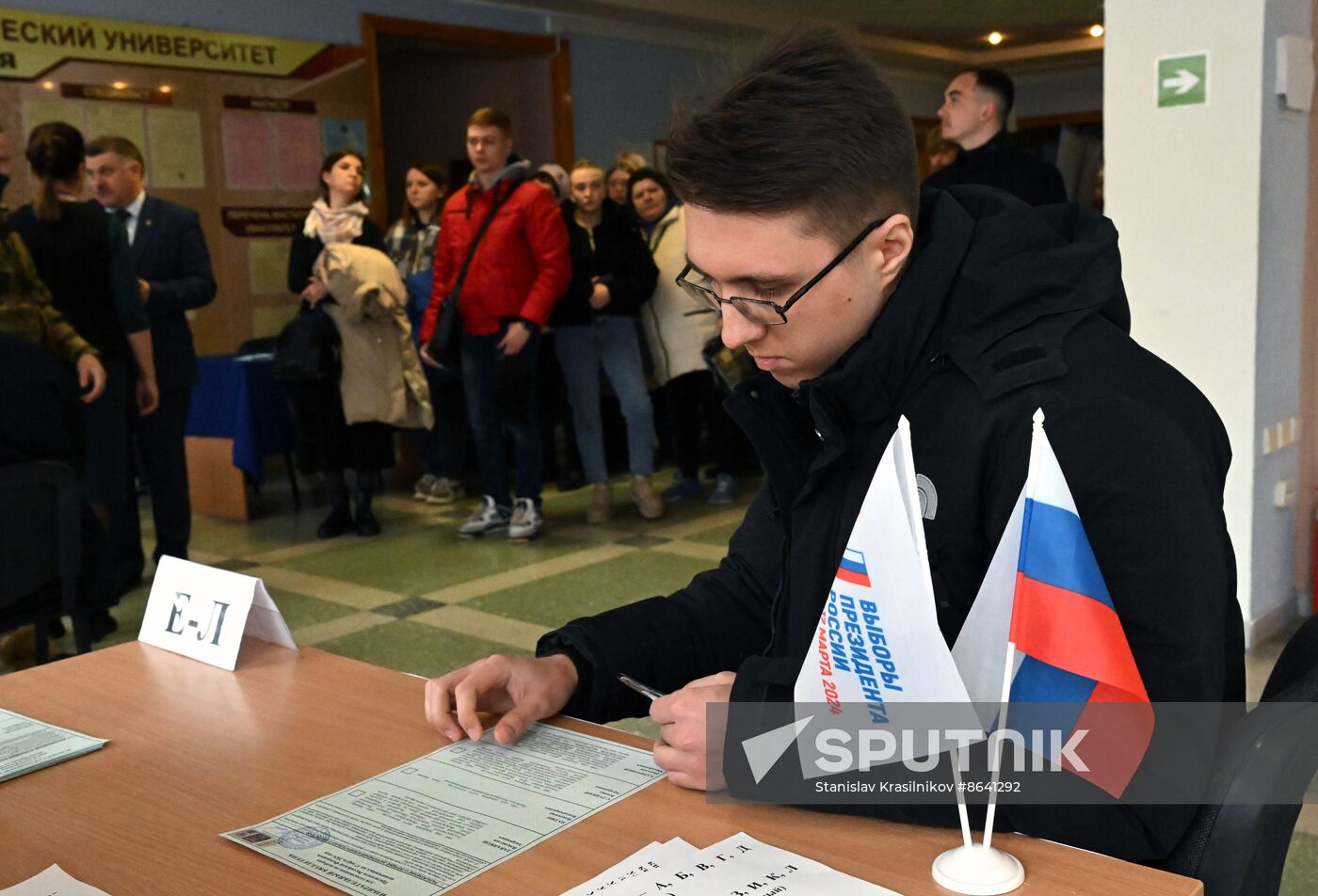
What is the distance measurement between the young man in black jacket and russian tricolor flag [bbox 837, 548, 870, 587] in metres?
0.20

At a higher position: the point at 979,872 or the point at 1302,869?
the point at 979,872

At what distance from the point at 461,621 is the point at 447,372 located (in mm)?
2547

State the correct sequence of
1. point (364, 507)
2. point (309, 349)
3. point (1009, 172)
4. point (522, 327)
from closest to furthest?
point (1009, 172) → point (522, 327) → point (309, 349) → point (364, 507)

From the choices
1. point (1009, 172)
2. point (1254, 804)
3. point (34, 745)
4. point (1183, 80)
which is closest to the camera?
point (1254, 804)

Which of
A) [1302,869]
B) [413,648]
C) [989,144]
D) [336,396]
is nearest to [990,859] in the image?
[1302,869]

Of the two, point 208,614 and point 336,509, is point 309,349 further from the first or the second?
point 208,614

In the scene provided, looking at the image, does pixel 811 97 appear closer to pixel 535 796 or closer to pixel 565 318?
pixel 535 796

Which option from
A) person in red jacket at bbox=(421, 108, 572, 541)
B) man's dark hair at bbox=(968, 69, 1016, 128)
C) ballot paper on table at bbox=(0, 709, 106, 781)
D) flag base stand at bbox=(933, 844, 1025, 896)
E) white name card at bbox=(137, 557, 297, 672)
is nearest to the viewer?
flag base stand at bbox=(933, 844, 1025, 896)

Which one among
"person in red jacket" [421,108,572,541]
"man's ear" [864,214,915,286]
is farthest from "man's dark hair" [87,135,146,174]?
"man's ear" [864,214,915,286]

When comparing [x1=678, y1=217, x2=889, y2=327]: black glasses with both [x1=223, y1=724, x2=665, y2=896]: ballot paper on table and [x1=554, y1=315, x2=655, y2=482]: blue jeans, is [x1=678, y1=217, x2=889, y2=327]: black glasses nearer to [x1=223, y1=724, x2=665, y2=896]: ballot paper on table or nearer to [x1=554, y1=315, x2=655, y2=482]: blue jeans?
[x1=223, y1=724, x2=665, y2=896]: ballot paper on table

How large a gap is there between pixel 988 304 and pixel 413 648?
115 inches

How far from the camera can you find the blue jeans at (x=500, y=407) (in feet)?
16.3

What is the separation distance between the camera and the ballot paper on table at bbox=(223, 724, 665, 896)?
969 millimetres

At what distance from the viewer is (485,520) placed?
5.33 meters
